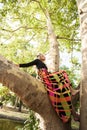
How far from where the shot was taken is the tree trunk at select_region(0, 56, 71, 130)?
13.9ft

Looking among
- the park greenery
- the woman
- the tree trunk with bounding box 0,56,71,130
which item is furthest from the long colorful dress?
the park greenery

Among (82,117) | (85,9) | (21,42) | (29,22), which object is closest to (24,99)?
(82,117)

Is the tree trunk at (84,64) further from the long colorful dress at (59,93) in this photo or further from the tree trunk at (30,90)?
the tree trunk at (30,90)

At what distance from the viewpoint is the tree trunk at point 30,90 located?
4.23 m

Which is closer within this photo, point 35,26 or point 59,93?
point 59,93

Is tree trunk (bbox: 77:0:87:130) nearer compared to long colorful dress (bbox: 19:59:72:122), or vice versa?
long colorful dress (bbox: 19:59:72:122)

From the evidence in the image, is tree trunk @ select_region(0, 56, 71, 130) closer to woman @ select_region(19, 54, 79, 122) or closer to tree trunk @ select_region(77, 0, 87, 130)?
woman @ select_region(19, 54, 79, 122)

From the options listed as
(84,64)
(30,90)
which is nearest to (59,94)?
(30,90)

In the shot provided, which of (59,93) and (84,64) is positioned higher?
(84,64)

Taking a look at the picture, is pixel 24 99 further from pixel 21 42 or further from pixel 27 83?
pixel 21 42

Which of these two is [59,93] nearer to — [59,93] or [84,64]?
[59,93]

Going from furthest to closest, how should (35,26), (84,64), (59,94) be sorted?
(35,26) → (84,64) → (59,94)

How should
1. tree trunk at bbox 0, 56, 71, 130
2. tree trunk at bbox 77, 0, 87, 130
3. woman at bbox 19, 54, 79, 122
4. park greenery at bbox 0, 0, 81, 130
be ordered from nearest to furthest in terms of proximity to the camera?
1. tree trunk at bbox 0, 56, 71, 130
2. woman at bbox 19, 54, 79, 122
3. tree trunk at bbox 77, 0, 87, 130
4. park greenery at bbox 0, 0, 81, 130

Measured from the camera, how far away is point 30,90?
4.41 meters
